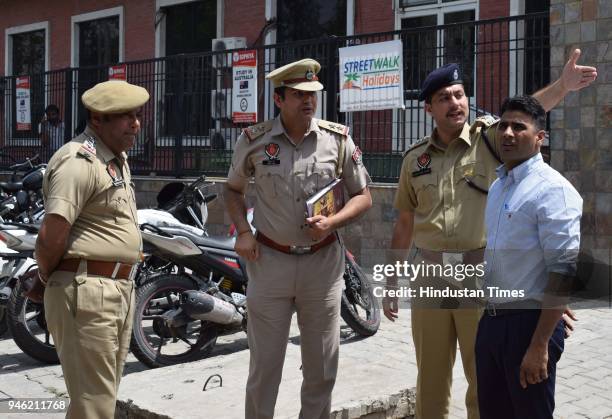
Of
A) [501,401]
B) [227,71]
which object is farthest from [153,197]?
[501,401]

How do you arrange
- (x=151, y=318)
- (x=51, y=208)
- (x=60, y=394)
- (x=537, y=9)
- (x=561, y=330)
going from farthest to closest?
(x=537, y=9) → (x=151, y=318) → (x=60, y=394) → (x=51, y=208) → (x=561, y=330)

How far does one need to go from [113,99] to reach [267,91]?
8.78 metres

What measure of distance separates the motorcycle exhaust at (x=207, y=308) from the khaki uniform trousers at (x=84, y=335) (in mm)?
2088

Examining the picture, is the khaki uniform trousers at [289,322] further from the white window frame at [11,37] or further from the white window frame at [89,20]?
the white window frame at [11,37]

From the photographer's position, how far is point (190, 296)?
564 centimetres

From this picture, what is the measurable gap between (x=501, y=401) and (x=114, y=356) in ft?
5.48

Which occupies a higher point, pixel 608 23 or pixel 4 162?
pixel 608 23

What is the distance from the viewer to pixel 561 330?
2.99 meters

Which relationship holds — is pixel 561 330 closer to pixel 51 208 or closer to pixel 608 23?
pixel 51 208

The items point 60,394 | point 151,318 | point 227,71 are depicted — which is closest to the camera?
point 60,394

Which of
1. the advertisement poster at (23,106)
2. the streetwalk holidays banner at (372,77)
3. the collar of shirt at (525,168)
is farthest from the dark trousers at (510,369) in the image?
the advertisement poster at (23,106)

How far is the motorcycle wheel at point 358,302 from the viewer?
626cm

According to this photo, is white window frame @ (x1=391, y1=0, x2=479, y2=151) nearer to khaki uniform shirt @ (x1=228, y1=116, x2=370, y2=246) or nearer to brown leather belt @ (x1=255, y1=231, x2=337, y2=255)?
khaki uniform shirt @ (x1=228, y1=116, x2=370, y2=246)

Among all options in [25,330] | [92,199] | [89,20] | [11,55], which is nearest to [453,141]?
[92,199]
